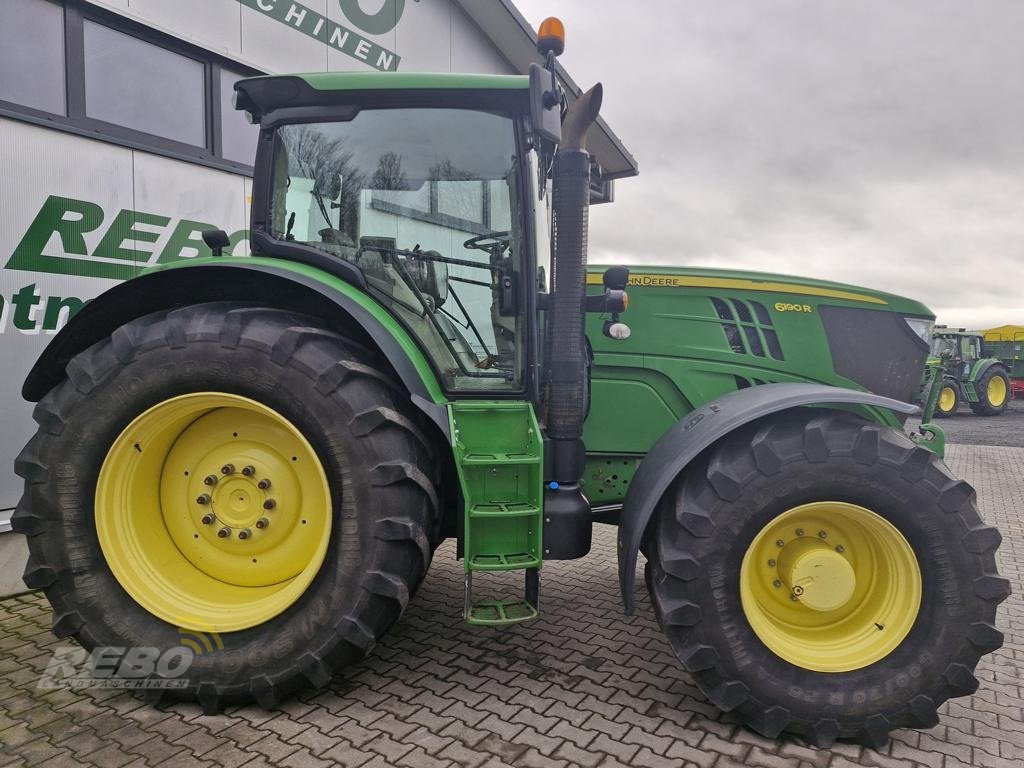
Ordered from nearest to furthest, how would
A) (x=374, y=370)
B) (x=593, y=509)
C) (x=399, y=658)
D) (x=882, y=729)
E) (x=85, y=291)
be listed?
(x=882, y=729)
(x=374, y=370)
(x=399, y=658)
(x=593, y=509)
(x=85, y=291)

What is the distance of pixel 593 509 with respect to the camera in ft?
9.83

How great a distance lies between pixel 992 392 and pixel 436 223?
18140 millimetres

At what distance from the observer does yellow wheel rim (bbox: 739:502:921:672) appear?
2.26 m

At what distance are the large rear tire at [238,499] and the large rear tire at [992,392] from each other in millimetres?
17392

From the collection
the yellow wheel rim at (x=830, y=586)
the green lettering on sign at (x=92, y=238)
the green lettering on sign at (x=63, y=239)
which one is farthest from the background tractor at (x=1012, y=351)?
the green lettering on sign at (x=63, y=239)

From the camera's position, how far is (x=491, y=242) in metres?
2.69

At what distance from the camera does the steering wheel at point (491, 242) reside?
2676 millimetres

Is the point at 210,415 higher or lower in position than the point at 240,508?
higher

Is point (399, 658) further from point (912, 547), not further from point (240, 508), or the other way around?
point (912, 547)

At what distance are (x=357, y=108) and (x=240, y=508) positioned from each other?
5.38 feet

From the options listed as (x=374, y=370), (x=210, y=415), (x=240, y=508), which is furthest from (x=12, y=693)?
(x=374, y=370)

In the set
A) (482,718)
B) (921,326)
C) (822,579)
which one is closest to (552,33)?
(921,326)

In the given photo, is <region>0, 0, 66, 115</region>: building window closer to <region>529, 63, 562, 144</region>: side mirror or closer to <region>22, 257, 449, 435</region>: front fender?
<region>22, 257, 449, 435</region>: front fender

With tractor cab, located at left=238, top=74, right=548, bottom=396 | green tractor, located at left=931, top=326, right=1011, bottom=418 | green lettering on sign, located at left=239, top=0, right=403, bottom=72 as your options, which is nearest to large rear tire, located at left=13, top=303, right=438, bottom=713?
tractor cab, located at left=238, top=74, right=548, bottom=396
